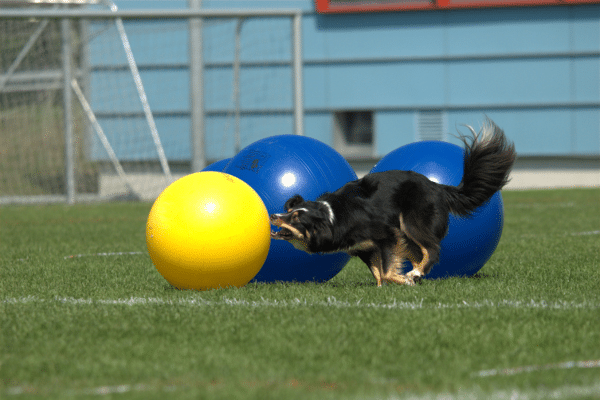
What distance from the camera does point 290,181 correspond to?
204 inches

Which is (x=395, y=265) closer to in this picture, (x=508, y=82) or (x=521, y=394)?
(x=521, y=394)

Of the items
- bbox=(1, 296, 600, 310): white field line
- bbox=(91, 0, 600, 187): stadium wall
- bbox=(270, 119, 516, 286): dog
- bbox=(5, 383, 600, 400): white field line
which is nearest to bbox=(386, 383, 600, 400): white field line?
bbox=(5, 383, 600, 400): white field line

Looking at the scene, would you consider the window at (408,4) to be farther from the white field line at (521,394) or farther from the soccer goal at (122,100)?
the white field line at (521,394)

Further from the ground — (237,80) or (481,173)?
(237,80)

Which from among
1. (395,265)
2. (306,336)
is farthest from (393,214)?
(306,336)

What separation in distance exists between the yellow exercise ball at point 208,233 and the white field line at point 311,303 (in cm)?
29

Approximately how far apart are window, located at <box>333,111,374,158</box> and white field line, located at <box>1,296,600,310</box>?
44.9 feet

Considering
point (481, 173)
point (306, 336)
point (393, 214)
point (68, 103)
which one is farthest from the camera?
point (68, 103)

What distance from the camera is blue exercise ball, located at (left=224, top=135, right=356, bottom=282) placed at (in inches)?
203

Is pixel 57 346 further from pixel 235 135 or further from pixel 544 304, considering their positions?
pixel 235 135

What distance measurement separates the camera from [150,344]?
3420 millimetres

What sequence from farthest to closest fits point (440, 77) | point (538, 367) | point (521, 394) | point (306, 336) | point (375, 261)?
point (440, 77), point (375, 261), point (306, 336), point (538, 367), point (521, 394)

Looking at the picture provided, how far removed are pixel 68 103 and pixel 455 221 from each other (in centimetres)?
1160

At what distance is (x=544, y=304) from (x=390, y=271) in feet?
3.63
